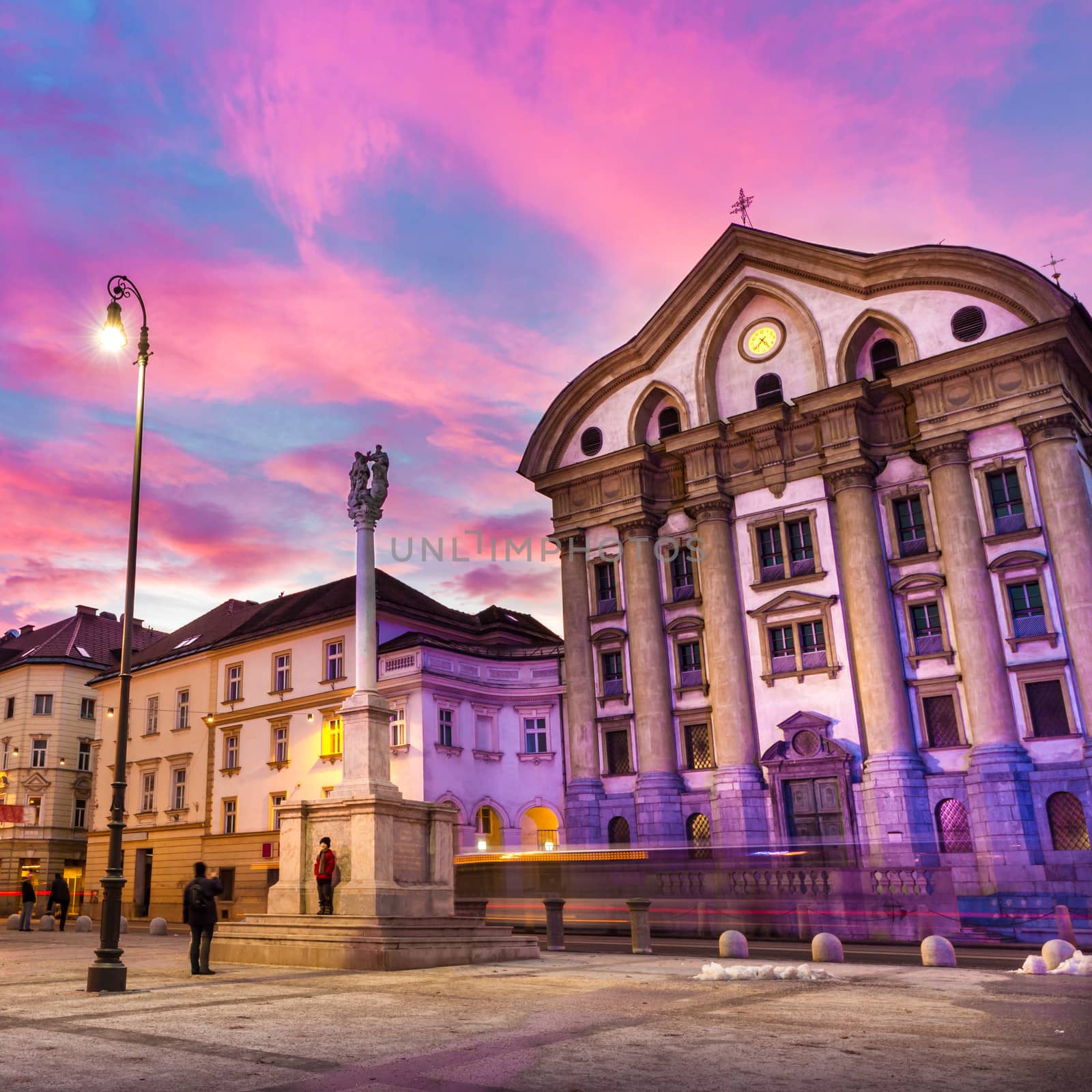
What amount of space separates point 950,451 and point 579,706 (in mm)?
18082

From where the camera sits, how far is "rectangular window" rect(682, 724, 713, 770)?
40.7 metres

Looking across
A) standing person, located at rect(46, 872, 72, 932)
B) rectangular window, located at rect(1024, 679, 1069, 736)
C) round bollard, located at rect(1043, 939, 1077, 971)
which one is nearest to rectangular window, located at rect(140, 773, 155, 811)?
standing person, located at rect(46, 872, 72, 932)

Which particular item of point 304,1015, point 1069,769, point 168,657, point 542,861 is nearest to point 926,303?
point 1069,769

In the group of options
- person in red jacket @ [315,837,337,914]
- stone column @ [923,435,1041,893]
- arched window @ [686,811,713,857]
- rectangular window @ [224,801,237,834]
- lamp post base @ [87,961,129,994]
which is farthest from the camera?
rectangular window @ [224,801,237,834]

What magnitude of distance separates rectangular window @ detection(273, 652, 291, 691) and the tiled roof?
21.4 meters

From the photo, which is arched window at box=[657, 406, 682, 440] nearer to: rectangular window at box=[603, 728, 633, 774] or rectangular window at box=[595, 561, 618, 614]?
rectangular window at box=[595, 561, 618, 614]

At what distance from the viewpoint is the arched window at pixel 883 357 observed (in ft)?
131

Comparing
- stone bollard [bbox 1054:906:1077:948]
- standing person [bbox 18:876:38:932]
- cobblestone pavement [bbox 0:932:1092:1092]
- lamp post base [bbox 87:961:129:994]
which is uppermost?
standing person [bbox 18:876:38:932]

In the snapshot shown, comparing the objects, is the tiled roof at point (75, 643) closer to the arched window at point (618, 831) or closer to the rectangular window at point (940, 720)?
the arched window at point (618, 831)

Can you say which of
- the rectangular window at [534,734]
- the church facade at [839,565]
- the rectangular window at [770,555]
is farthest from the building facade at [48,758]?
the rectangular window at [770,555]

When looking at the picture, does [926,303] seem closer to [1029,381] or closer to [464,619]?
[1029,381]

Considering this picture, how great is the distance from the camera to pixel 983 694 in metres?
34.1

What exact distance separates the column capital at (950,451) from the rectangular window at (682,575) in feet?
34.6

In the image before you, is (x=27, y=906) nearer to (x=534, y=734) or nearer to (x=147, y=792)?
(x=534, y=734)
